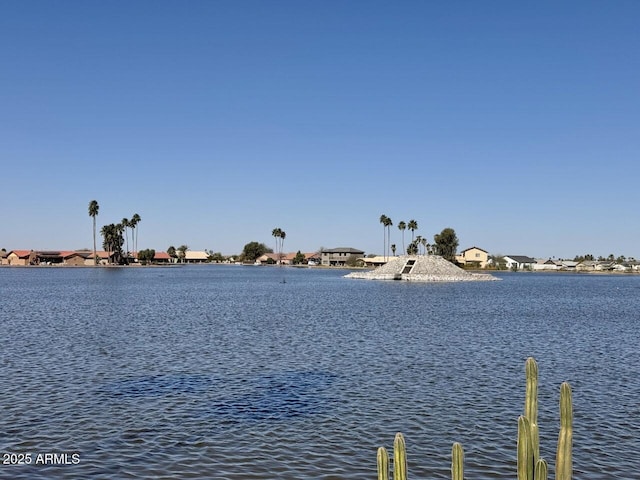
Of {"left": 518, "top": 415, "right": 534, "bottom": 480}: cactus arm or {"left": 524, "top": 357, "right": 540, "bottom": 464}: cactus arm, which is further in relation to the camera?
{"left": 524, "top": 357, "right": 540, "bottom": 464}: cactus arm

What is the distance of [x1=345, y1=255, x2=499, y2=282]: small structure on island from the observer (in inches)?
6880

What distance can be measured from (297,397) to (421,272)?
153m

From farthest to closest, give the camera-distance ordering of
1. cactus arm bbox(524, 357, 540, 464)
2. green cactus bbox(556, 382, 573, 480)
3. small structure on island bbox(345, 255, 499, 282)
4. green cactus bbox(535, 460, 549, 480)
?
small structure on island bbox(345, 255, 499, 282), cactus arm bbox(524, 357, 540, 464), green cactus bbox(556, 382, 573, 480), green cactus bbox(535, 460, 549, 480)

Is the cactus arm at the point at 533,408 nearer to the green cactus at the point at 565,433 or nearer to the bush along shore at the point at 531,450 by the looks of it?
the bush along shore at the point at 531,450

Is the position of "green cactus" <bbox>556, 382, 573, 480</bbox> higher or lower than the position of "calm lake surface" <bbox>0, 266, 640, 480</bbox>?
higher

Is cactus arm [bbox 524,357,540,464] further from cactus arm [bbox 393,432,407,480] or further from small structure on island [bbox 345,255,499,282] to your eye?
small structure on island [bbox 345,255,499,282]

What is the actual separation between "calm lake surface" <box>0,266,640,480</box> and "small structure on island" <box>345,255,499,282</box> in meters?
120

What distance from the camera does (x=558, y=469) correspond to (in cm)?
1058

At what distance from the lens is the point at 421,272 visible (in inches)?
6905

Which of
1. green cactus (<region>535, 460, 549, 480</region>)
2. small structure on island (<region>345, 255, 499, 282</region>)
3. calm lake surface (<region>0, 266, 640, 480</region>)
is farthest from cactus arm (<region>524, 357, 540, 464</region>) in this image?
small structure on island (<region>345, 255, 499, 282</region>)

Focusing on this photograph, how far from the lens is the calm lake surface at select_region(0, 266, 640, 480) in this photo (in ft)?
59.0

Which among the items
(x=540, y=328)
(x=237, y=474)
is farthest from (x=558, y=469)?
(x=540, y=328)

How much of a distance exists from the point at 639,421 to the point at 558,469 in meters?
14.7

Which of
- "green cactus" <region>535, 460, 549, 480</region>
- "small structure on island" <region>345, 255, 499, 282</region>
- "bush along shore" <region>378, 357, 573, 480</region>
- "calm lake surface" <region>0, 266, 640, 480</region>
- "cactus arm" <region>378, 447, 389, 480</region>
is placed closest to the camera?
"cactus arm" <region>378, 447, 389, 480</region>
